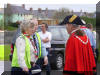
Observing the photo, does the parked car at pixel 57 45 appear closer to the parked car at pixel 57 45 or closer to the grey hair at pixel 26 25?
the parked car at pixel 57 45

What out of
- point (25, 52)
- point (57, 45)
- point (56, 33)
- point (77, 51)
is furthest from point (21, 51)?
point (56, 33)

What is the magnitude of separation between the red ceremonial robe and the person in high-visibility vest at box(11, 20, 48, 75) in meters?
0.94

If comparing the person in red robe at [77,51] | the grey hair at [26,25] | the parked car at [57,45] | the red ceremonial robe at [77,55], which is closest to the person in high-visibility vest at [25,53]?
the grey hair at [26,25]

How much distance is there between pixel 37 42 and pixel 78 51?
1.37 m

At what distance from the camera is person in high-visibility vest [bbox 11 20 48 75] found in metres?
5.98

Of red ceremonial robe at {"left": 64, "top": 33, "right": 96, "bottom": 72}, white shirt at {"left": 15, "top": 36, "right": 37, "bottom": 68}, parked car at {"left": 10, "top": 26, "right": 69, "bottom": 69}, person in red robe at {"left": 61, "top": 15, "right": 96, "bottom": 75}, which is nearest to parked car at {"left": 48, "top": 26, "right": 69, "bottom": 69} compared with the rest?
parked car at {"left": 10, "top": 26, "right": 69, "bottom": 69}

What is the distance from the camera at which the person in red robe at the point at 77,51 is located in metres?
5.20

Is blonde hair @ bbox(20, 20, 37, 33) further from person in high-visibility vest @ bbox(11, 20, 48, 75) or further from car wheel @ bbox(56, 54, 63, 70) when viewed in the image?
car wheel @ bbox(56, 54, 63, 70)

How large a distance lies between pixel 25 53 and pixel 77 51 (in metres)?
1.08

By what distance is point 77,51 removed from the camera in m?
5.21

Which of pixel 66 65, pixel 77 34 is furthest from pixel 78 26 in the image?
pixel 66 65

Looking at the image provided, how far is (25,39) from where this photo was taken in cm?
607

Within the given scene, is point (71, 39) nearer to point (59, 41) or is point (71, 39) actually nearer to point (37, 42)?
point (37, 42)

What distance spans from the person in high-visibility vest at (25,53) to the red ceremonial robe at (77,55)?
939mm
